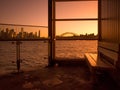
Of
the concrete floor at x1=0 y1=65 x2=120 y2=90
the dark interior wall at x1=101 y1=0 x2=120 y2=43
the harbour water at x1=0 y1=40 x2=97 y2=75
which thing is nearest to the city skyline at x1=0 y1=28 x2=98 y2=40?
the harbour water at x1=0 y1=40 x2=97 y2=75

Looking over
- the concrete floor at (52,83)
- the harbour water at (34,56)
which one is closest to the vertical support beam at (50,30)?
the harbour water at (34,56)

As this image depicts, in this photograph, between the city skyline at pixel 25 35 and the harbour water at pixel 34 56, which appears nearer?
the city skyline at pixel 25 35

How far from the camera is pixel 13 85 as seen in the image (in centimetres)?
436

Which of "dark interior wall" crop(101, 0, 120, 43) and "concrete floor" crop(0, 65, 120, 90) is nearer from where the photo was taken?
"dark interior wall" crop(101, 0, 120, 43)

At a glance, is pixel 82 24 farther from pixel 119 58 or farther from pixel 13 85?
pixel 119 58

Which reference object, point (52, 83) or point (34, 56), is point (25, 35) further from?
point (34, 56)

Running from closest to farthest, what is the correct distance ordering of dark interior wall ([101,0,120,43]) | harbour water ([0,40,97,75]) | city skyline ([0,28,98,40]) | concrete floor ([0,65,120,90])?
1. dark interior wall ([101,0,120,43])
2. concrete floor ([0,65,120,90])
3. city skyline ([0,28,98,40])
4. harbour water ([0,40,97,75])

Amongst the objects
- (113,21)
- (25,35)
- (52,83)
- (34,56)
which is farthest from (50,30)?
(34,56)

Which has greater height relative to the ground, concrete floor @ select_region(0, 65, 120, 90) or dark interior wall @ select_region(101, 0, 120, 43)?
dark interior wall @ select_region(101, 0, 120, 43)

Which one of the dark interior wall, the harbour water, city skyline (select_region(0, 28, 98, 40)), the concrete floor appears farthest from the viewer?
the harbour water

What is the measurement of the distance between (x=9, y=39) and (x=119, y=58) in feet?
12.1

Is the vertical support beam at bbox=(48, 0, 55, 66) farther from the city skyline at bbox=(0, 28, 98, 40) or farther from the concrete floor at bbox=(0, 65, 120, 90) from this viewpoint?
the concrete floor at bbox=(0, 65, 120, 90)

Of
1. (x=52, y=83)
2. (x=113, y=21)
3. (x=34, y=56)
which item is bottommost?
(x=34, y=56)

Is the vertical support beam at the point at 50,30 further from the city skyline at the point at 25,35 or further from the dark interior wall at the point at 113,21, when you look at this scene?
the dark interior wall at the point at 113,21
